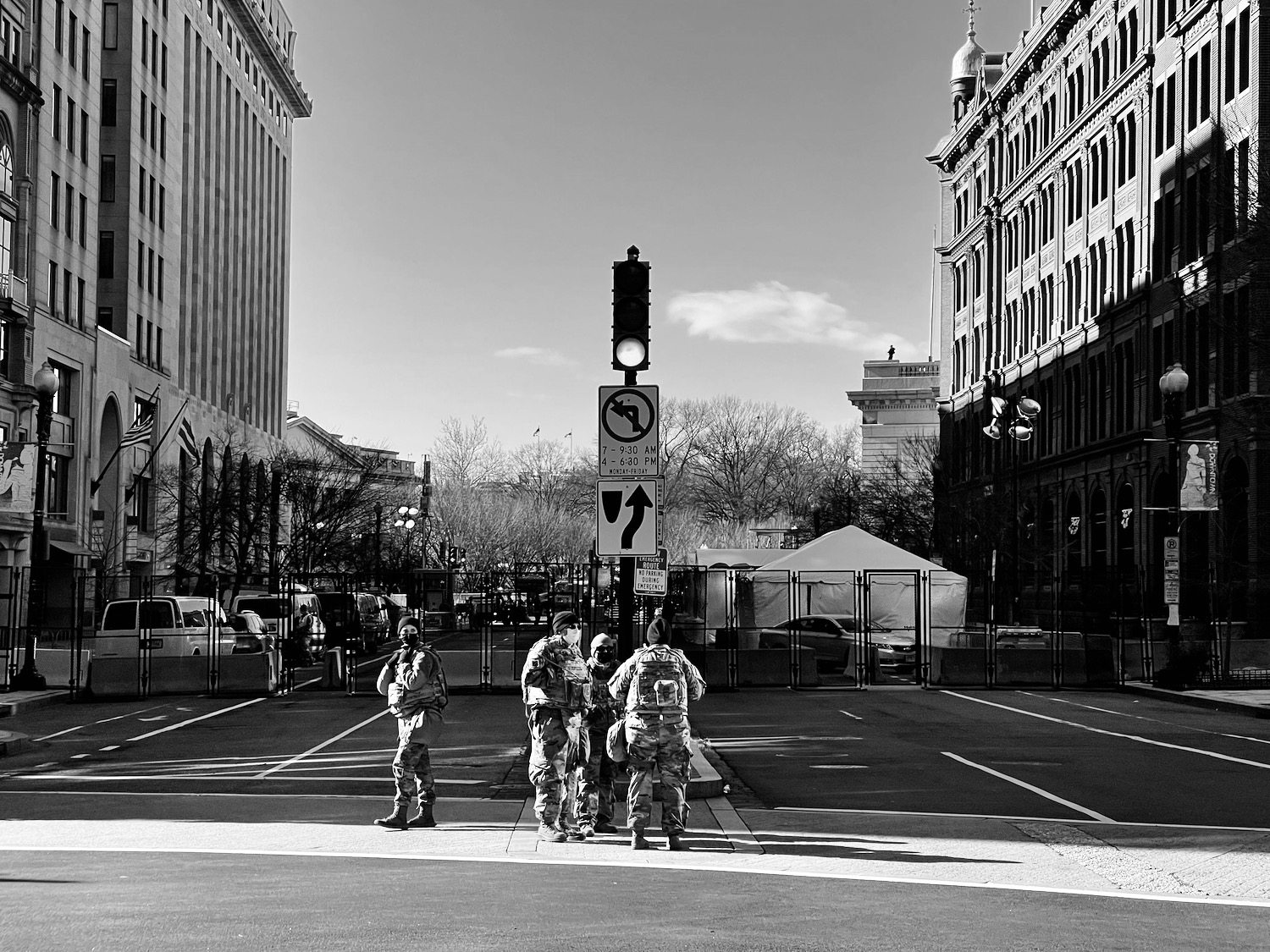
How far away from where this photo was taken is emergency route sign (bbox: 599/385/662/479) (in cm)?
1273

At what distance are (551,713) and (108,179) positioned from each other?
2453 inches

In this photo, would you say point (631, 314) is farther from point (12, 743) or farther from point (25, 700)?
point (25, 700)

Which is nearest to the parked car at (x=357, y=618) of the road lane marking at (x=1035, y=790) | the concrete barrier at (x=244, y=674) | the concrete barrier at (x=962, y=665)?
the concrete barrier at (x=244, y=674)

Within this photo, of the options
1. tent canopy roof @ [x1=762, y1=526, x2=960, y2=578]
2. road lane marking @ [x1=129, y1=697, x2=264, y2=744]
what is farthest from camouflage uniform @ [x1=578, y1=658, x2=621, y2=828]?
tent canopy roof @ [x1=762, y1=526, x2=960, y2=578]

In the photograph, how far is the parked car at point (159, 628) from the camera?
31875mm

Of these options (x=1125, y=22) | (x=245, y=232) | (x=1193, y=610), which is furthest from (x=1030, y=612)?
(x=245, y=232)

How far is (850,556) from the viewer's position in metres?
39.1

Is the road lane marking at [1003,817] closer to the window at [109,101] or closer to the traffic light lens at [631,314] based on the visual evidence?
the traffic light lens at [631,314]

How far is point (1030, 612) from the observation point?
174 ft

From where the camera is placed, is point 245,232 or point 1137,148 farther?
point 245,232

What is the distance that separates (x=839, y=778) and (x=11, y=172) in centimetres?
4571

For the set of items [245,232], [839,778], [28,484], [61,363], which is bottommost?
[839,778]

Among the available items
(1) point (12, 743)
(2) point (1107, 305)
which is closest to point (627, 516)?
(1) point (12, 743)

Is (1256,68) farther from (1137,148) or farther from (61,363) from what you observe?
(61,363)
